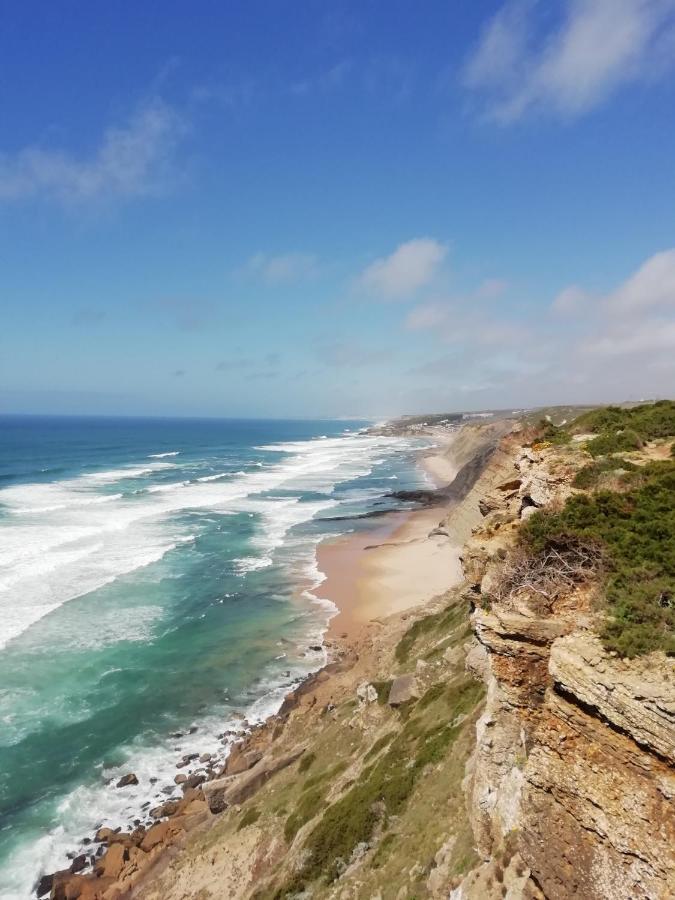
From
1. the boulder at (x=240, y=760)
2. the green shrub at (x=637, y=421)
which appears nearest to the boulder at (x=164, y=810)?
the boulder at (x=240, y=760)

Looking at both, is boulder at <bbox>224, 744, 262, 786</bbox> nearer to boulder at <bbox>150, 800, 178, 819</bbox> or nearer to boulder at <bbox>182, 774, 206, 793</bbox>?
boulder at <bbox>182, 774, 206, 793</bbox>

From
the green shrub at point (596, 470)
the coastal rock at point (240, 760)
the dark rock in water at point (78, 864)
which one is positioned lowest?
the dark rock in water at point (78, 864)

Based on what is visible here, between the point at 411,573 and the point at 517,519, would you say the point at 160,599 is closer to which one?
the point at 411,573

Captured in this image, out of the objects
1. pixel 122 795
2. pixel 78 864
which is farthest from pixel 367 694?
pixel 78 864

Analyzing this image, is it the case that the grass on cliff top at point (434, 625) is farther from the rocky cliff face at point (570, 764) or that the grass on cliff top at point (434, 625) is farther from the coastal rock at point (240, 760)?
the rocky cliff face at point (570, 764)

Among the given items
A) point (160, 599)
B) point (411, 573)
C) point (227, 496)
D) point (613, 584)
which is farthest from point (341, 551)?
point (613, 584)

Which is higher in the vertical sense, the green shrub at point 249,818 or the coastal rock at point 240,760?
the green shrub at point 249,818

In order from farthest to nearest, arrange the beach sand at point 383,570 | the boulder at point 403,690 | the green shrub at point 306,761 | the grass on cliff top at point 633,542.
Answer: the beach sand at point 383,570 < the boulder at point 403,690 < the green shrub at point 306,761 < the grass on cliff top at point 633,542

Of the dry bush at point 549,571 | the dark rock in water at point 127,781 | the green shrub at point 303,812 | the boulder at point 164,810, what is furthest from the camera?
the dark rock in water at point 127,781
